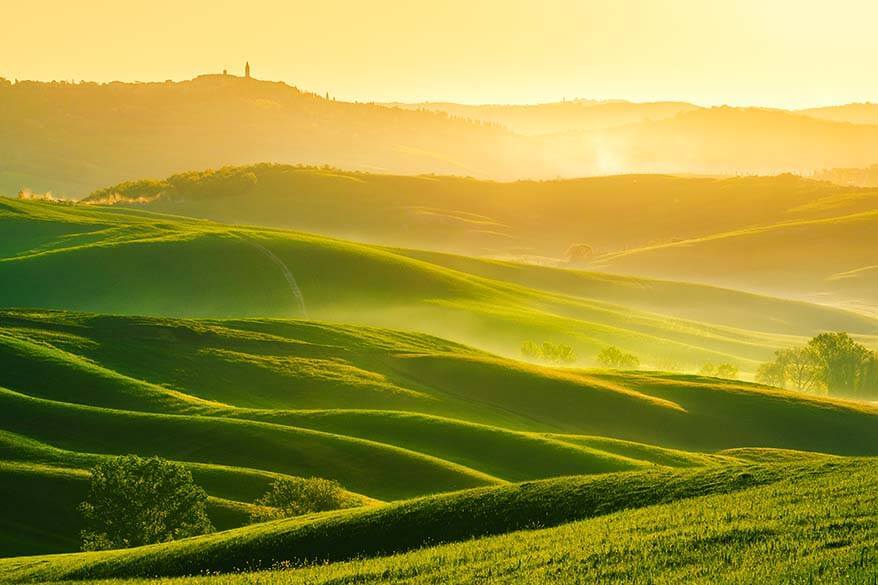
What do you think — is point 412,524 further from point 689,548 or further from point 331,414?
point 331,414

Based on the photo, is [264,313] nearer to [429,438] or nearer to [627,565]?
[429,438]

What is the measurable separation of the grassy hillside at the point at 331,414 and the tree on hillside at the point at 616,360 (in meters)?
23.3

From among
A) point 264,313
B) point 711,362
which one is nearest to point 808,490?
point 264,313

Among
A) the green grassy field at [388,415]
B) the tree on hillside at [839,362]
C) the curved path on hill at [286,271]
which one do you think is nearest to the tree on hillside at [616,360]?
the green grassy field at [388,415]

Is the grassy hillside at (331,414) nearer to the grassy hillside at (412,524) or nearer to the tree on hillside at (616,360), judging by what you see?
the grassy hillside at (412,524)

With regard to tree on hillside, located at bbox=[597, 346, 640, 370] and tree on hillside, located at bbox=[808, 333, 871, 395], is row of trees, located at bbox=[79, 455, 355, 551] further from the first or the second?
tree on hillside, located at bbox=[808, 333, 871, 395]

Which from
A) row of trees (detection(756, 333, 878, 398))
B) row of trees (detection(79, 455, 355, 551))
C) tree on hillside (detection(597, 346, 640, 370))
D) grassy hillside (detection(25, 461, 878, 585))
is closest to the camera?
grassy hillside (detection(25, 461, 878, 585))

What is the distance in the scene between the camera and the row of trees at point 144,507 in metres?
45.9

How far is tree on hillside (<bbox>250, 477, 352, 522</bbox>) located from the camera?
48.2 metres

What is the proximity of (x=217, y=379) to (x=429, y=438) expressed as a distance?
83.3 ft

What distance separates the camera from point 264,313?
131750 mm

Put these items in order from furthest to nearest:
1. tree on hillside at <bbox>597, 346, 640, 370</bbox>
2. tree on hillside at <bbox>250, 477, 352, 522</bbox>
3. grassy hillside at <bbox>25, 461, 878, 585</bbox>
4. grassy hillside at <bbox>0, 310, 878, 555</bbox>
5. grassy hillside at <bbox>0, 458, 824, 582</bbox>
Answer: tree on hillside at <bbox>597, 346, 640, 370</bbox> < grassy hillside at <bbox>0, 310, 878, 555</bbox> < tree on hillside at <bbox>250, 477, 352, 522</bbox> < grassy hillside at <bbox>0, 458, 824, 582</bbox> < grassy hillside at <bbox>25, 461, 878, 585</bbox>

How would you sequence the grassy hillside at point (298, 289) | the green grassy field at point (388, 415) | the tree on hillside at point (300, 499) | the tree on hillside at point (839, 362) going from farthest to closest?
the grassy hillside at point (298, 289) → the tree on hillside at point (839, 362) → the tree on hillside at point (300, 499) → the green grassy field at point (388, 415)

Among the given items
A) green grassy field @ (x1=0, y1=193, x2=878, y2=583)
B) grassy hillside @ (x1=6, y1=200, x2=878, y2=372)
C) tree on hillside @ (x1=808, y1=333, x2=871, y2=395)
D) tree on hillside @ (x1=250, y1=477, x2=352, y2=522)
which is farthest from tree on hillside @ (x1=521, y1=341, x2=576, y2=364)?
tree on hillside @ (x1=250, y1=477, x2=352, y2=522)
